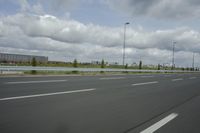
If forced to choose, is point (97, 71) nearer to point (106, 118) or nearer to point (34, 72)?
point (34, 72)

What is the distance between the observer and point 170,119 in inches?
247

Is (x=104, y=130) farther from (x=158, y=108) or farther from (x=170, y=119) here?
(x=158, y=108)

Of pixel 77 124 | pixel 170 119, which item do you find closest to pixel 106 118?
pixel 77 124

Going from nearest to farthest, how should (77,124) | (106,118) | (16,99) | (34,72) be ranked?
(77,124) → (106,118) → (16,99) → (34,72)

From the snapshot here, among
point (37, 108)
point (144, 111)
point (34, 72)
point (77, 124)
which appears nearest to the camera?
point (77, 124)

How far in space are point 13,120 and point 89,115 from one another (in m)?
1.90

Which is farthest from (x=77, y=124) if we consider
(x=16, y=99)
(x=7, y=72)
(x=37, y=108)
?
(x=7, y=72)

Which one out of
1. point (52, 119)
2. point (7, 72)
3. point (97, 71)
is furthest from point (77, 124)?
point (97, 71)

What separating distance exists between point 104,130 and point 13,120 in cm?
208

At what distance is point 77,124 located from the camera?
5234mm

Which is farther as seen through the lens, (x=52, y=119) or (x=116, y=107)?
(x=116, y=107)

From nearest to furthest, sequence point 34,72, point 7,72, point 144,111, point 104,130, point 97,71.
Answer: point 104,130
point 144,111
point 7,72
point 34,72
point 97,71

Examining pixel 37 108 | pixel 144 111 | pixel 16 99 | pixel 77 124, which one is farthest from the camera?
pixel 16 99

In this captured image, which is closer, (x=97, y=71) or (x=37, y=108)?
(x=37, y=108)
